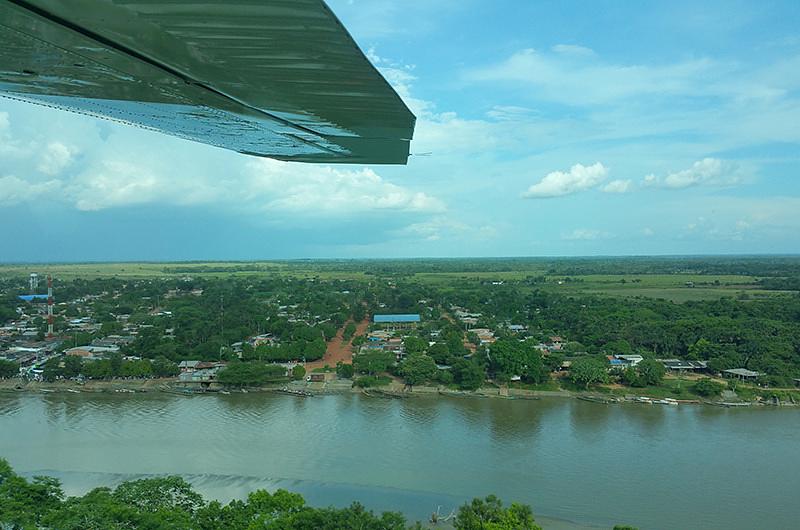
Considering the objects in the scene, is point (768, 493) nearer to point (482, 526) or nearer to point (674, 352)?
point (482, 526)

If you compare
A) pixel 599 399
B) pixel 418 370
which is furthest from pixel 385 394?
pixel 599 399

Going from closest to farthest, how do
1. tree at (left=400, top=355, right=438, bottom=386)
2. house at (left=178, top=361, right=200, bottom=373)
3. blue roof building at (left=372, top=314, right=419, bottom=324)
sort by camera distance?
tree at (left=400, top=355, right=438, bottom=386), house at (left=178, top=361, right=200, bottom=373), blue roof building at (left=372, top=314, right=419, bottom=324)

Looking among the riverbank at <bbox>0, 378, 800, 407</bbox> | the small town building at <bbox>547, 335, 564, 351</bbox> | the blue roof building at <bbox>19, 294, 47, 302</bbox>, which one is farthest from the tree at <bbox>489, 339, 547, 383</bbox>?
the blue roof building at <bbox>19, 294, 47, 302</bbox>

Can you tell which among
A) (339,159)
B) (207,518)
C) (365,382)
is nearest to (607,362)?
(365,382)

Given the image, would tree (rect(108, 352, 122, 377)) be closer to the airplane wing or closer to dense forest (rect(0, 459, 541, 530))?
dense forest (rect(0, 459, 541, 530))

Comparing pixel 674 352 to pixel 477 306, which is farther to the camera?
pixel 477 306

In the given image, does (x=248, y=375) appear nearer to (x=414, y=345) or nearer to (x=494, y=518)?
(x=414, y=345)
